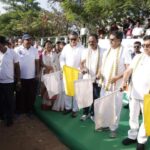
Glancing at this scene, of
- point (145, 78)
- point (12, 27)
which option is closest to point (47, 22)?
point (12, 27)

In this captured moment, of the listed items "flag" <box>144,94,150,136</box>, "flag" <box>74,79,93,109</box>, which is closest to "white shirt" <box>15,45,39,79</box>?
"flag" <box>74,79,93,109</box>

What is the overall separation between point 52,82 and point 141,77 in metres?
2.53

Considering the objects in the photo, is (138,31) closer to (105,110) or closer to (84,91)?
(84,91)

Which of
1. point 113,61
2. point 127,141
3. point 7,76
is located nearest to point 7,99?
point 7,76

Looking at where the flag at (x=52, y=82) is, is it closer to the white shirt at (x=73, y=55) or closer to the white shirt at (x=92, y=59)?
the white shirt at (x=73, y=55)

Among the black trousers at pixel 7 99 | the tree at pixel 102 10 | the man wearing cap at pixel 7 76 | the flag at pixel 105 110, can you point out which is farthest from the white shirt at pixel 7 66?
the tree at pixel 102 10

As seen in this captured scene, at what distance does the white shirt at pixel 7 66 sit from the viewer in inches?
227

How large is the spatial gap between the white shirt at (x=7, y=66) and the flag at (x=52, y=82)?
69 cm

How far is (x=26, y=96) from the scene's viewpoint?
6.66 metres

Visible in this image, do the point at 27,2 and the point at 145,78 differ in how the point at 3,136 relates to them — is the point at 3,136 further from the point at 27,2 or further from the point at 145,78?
the point at 27,2

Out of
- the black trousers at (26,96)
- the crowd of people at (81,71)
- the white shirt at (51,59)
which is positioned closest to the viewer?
the crowd of people at (81,71)

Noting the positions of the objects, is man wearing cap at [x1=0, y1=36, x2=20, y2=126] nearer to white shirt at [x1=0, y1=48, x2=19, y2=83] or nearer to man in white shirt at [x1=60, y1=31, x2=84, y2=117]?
white shirt at [x1=0, y1=48, x2=19, y2=83]

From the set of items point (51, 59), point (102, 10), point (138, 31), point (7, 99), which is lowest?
point (7, 99)

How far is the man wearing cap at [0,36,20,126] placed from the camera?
5.77 metres
